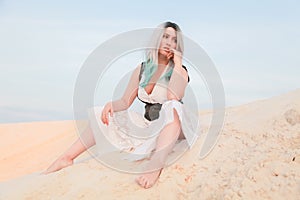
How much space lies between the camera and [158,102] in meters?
4.18

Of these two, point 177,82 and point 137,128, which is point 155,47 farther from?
point 137,128

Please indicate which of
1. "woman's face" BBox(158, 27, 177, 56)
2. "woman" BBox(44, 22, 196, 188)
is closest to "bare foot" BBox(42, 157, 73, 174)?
"woman" BBox(44, 22, 196, 188)

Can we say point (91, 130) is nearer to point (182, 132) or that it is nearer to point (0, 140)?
point (182, 132)

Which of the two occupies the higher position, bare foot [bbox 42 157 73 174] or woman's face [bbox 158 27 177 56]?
woman's face [bbox 158 27 177 56]

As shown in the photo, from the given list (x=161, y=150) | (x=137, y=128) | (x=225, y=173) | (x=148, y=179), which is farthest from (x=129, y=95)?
(x=225, y=173)

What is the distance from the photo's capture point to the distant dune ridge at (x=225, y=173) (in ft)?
10.8

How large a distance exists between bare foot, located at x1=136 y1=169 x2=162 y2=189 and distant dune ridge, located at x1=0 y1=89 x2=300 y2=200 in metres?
0.03

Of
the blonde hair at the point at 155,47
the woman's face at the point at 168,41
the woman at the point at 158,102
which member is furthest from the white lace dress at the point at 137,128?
the woman's face at the point at 168,41

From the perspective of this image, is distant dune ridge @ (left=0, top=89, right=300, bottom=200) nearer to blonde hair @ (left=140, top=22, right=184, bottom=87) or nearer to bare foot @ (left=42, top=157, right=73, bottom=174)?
bare foot @ (left=42, top=157, right=73, bottom=174)

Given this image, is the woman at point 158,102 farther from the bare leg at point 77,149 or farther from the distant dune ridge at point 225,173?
the distant dune ridge at point 225,173

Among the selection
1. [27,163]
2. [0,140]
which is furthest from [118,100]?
[0,140]

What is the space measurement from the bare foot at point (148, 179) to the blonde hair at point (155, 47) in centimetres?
91

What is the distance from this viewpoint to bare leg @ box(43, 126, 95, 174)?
4.35m

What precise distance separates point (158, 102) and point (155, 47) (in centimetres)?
49
